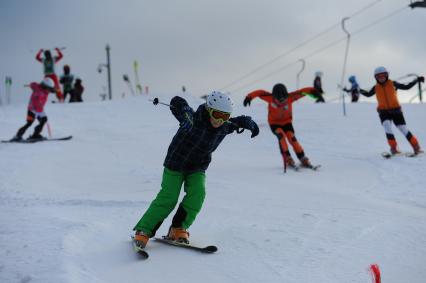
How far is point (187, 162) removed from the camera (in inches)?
198

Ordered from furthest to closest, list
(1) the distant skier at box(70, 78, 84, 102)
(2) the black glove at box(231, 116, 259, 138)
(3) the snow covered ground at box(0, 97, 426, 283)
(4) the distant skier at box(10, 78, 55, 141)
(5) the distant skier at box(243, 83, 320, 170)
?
1. (1) the distant skier at box(70, 78, 84, 102)
2. (4) the distant skier at box(10, 78, 55, 141)
3. (5) the distant skier at box(243, 83, 320, 170)
4. (2) the black glove at box(231, 116, 259, 138)
5. (3) the snow covered ground at box(0, 97, 426, 283)

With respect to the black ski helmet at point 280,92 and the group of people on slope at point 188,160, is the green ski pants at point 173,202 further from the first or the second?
the black ski helmet at point 280,92

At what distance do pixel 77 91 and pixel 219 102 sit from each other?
19.4 m

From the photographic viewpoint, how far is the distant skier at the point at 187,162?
16.2 feet

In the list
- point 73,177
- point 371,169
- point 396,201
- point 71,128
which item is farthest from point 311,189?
point 71,128

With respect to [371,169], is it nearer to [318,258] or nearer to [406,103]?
[318,258]

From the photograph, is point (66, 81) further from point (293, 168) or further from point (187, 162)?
point (187, 162)

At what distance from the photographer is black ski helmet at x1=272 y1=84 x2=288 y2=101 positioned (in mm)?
10203

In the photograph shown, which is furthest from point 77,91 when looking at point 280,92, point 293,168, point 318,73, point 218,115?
point 218,115

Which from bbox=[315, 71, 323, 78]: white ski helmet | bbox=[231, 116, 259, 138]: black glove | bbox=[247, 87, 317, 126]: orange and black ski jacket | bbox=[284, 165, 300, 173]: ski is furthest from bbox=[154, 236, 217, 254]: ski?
bbox=[315, 71, 323, 78]: white ski helmet

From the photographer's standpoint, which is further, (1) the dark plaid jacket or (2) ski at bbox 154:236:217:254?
(1) the dark plaid jacket

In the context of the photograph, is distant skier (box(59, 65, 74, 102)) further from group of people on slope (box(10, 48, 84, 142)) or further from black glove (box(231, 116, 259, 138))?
black glove (box(231, 116, 259, 138))

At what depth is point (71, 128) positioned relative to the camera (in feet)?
53.5

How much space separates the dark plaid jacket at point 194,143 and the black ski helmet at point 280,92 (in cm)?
527
